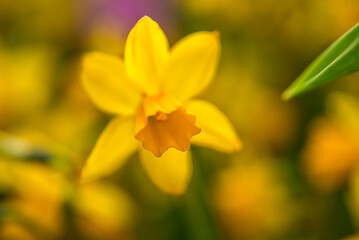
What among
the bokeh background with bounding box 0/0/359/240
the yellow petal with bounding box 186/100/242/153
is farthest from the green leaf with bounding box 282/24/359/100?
the bokeh background with bounding box 0/0/359/240

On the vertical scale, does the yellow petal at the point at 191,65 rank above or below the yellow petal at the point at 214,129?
above

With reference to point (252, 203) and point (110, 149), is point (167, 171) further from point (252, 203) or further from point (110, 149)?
point (252, 203)

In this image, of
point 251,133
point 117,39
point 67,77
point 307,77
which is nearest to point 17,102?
point 67,77

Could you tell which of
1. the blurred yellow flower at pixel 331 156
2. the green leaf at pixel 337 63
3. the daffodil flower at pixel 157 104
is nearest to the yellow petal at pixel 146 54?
the daffodil flower at pixel 157 104

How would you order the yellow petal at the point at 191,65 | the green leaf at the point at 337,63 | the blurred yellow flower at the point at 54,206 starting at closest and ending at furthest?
the green leaf at the point at 337,63 < the yellow petal at the point at 191,65 < the blurred yellow flower at the point at 54,206

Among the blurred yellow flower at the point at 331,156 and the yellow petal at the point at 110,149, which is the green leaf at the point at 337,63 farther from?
the blurred yellow flower at the point at 331,156

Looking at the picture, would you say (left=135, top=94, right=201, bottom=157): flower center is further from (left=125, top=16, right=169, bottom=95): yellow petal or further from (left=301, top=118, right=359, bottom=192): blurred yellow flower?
(left=301, top=118, right=359, bottom=192): blurred yellow flower

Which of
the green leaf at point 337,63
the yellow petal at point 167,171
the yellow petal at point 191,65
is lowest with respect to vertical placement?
the yellow petal at point 167,171
